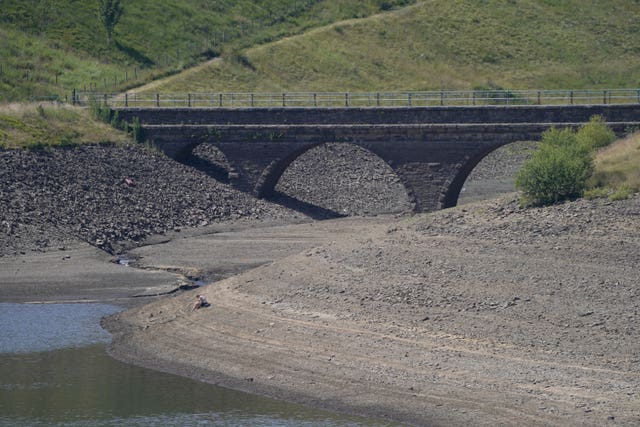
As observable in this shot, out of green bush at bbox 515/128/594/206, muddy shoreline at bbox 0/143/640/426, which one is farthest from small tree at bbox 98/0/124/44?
green bush at bbox 515/128/594/206

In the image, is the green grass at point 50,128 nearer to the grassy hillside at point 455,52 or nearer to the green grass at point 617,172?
the grassy hillside at point 455,52

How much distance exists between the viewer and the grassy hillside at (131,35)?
84750 millimetres

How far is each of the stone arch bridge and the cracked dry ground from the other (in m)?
18.9

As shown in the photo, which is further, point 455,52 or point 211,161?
point 455,52

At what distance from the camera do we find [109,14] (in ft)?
305

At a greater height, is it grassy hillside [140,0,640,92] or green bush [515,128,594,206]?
grassy hillside [140,0,640,92]

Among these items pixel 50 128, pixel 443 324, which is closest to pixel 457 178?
pixel 50 128

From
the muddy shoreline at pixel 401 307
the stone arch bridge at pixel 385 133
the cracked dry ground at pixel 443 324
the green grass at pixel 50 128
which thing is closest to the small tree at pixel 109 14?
the green grass at pixel 50 128

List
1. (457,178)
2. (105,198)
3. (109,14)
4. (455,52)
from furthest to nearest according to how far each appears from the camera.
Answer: (455,52)
(109,14)
(457,178)
(105,198)

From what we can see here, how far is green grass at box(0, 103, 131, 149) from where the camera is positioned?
6394 centimetres

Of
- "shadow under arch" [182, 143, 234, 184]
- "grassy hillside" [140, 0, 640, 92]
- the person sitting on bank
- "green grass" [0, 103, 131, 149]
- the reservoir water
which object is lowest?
the reservoir water

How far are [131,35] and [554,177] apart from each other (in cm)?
6148

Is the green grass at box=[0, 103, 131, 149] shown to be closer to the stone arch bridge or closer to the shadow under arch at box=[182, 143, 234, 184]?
the stone arch bridge

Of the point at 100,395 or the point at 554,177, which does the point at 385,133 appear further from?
the point at 100,395
